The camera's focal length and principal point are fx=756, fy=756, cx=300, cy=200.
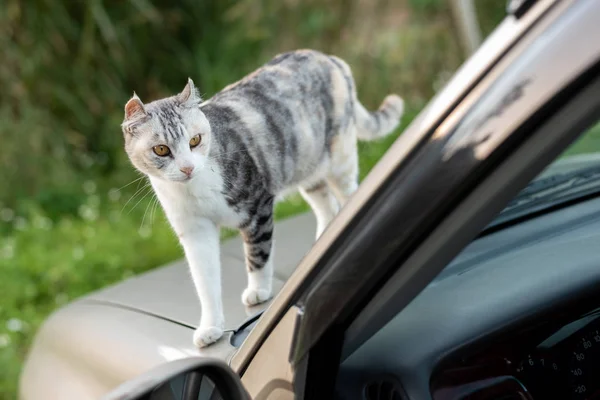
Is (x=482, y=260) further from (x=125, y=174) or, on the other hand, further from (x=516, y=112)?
(x=125, y=174)

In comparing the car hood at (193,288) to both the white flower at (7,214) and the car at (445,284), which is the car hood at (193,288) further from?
the white flower at (7,214)

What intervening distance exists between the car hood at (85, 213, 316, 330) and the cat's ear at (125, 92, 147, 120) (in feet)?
1.47

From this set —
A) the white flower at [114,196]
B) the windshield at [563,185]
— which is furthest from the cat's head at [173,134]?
the white flower at [114,196]

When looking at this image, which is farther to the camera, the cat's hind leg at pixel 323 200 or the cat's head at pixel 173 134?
the cat's hind leg at pixel 323 200

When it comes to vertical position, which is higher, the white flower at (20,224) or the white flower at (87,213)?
the white flower at (20,224)

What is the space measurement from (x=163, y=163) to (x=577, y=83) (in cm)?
90

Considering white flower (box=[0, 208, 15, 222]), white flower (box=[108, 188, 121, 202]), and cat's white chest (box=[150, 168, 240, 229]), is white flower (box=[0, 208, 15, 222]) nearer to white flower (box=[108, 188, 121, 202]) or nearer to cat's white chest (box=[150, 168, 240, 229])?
white flower (box=[108, 188, 121, 202])

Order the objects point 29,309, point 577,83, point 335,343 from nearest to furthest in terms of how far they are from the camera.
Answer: point 577,83 < point 335,343 < point 29,309

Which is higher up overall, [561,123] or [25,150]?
[25,150]

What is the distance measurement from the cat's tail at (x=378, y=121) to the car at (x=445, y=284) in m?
0.38

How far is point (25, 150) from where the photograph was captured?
501cm

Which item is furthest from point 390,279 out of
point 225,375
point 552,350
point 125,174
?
point 125,174

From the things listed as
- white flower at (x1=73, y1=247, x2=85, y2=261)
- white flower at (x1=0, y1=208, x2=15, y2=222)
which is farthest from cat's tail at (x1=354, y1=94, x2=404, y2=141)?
white flower at (x1=0, y1=208, x2=15, y2=222)

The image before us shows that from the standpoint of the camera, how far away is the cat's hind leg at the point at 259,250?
1611mm
